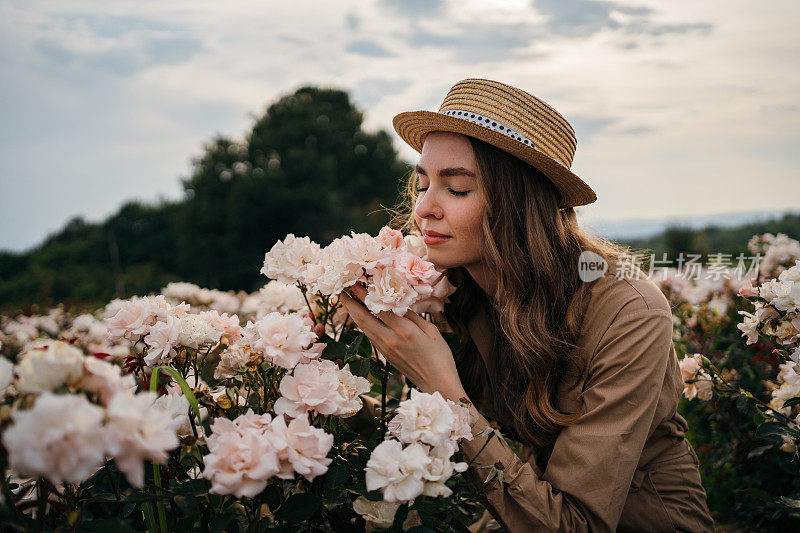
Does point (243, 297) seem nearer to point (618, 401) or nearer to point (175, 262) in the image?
point (618, 401)

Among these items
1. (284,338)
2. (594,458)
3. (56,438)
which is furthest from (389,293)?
(56,438)

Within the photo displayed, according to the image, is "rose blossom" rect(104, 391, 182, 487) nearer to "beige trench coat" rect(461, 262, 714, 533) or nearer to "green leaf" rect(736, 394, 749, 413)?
"beige trench coat" rect(461, 262, 714, 533)

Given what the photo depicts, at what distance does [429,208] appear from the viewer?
195cm

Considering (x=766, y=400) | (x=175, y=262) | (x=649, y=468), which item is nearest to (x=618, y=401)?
(x=649, y=468)

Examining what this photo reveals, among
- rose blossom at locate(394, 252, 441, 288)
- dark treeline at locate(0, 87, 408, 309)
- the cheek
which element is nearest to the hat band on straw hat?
the cheek

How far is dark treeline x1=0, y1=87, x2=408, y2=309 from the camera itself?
2386 centimetres

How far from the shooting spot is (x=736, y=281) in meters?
4.00

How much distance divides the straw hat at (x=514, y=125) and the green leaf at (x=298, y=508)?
1297 mm

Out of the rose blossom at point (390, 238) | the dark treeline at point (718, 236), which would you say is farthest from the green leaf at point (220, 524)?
the dark treeline at point (718, 236)

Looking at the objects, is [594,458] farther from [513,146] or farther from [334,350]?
[513,146]

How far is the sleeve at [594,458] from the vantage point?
62.4 inches

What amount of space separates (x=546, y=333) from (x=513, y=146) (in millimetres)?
671

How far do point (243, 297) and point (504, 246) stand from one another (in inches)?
123

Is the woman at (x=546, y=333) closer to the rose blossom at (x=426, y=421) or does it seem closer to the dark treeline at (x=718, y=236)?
the rose blossom at (x=426, y=421)
